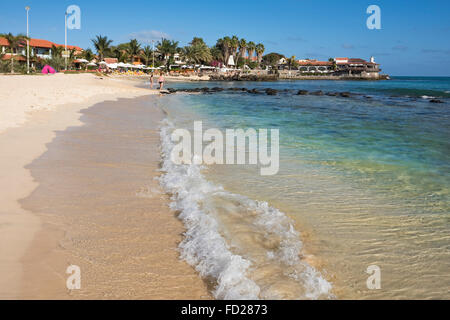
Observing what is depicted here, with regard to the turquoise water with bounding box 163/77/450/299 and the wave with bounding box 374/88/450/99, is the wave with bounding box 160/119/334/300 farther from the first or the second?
the wave with bounding box 374/88/450/99

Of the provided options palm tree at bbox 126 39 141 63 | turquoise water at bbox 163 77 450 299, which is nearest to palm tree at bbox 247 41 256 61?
palm tree at bbox 126 39 141 63

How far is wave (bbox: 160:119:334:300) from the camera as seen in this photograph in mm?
3041

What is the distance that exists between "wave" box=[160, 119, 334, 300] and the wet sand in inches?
6.7

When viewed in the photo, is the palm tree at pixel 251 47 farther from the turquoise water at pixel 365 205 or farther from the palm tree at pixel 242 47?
the turquoise water at pixel 365 205

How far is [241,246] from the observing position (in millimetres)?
3818

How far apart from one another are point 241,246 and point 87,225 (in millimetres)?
1798

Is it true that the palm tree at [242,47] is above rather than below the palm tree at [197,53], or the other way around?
above

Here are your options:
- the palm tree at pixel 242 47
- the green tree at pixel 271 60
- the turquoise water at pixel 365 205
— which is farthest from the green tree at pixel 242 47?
the turquoise water at pixel 365 205

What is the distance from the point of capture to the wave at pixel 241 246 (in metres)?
3.04

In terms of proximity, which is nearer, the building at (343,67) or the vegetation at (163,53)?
the vegetation at (163,53)

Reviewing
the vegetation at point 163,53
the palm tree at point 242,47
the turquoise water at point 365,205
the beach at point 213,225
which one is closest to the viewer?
the beach at point 213,225

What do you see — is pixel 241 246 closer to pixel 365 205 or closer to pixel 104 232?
pixel 104 232
